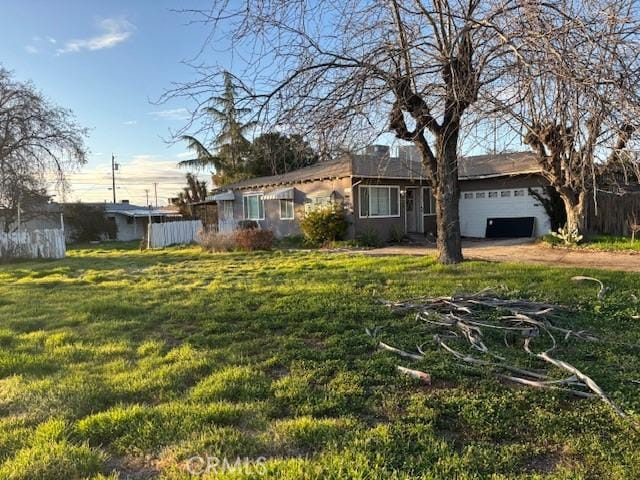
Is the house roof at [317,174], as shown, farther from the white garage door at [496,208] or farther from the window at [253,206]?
the white garage door at [496,208]

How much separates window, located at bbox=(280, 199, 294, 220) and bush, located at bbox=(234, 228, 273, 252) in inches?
169

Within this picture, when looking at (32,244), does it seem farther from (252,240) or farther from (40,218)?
(40,218)

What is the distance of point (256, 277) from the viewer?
988 cm

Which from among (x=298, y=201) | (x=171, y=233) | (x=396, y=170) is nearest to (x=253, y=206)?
(x=298, y=201)

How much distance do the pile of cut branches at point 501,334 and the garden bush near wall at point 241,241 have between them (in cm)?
1089

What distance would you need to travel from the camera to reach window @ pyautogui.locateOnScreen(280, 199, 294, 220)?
2123 centimetres

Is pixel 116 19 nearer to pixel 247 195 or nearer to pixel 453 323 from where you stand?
pixel 453 323

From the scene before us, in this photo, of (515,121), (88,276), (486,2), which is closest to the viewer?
(515,121)

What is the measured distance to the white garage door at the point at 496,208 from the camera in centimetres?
1834

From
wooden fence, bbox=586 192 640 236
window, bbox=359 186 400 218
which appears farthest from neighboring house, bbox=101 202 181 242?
wooden fence, bbox=586 192 640 236

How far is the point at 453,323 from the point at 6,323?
5975 mm

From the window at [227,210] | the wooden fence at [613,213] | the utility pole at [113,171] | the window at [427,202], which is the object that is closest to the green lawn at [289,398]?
the wooden fence at [613,213]

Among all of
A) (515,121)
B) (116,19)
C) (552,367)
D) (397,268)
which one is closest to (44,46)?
(116,19)

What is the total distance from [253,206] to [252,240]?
7.44 metres
